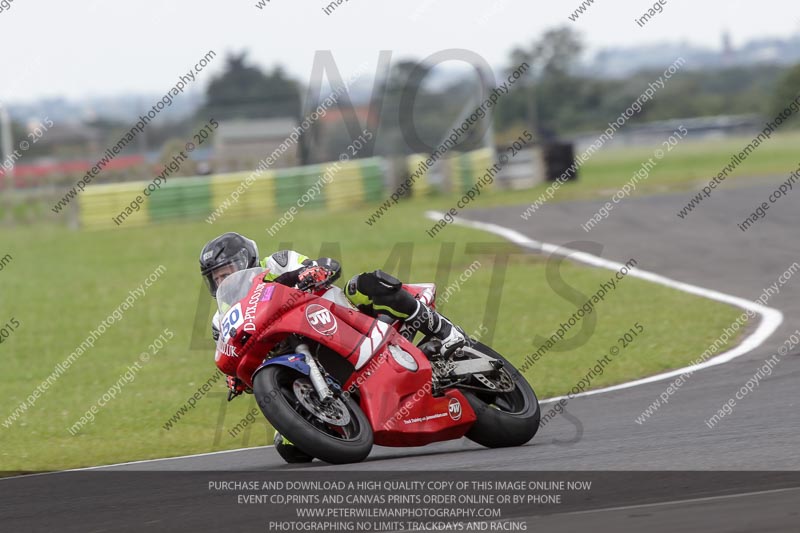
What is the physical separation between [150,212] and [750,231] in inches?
787

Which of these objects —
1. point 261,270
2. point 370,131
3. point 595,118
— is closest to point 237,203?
point 370,131

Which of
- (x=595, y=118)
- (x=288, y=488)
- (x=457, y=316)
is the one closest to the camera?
(x=288, y=488)

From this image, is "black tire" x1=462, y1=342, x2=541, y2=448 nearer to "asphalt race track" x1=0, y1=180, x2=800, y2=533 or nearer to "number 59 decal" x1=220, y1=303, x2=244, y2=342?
"asphalt race track" x1=0, y1=180, x2=800, y2=533

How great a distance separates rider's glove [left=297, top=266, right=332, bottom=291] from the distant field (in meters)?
2.47

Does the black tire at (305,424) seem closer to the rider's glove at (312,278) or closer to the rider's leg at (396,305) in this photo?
the rider's glove at (312,278)

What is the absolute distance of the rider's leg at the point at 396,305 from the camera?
715 cm

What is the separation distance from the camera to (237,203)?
33594 millimetres

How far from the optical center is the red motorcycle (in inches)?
253

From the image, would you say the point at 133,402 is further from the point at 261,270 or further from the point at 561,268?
the point at 561,268

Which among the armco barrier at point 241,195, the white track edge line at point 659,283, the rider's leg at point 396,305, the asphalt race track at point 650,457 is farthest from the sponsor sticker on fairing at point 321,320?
the armco barrier at point 241,195

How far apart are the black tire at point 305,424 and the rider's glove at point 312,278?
585mm

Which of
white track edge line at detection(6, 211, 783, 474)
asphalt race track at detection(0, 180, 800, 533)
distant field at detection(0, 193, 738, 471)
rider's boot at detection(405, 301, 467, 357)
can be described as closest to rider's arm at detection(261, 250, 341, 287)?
rider's boot at detection(405, 301, 467, 357)

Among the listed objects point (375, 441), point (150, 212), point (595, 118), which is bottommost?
point (595, 118)

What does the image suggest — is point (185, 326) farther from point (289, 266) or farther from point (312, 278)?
point (312, 278)
